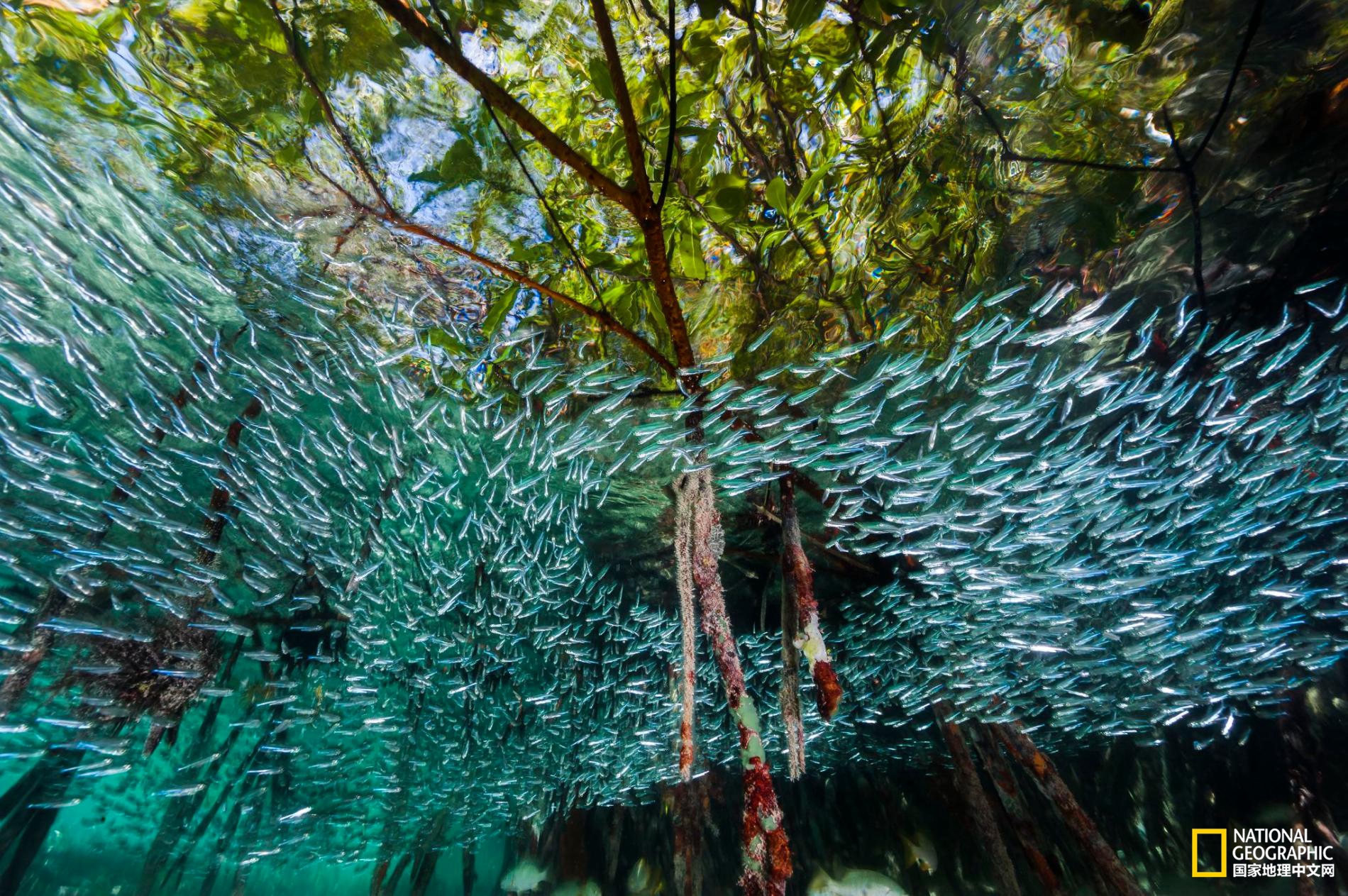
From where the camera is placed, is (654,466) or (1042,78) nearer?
(1042,78)

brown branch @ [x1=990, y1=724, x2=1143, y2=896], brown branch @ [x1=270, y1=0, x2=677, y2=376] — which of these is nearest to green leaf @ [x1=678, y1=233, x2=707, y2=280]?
brown branch @ [x1=270, y1=0, x2=677, y2=376]

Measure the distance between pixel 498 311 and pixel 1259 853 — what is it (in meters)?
19.4

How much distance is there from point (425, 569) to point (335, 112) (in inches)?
257

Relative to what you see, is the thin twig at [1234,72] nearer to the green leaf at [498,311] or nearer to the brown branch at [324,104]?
the brown branch at [324,104]

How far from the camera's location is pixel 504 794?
13477mm

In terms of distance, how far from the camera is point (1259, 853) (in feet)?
36.8

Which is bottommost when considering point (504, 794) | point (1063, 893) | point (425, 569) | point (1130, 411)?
point (1063, 893)

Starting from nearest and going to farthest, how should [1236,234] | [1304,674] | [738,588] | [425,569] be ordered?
1. [1236,234]
2. [425,569]
3. [1304,674]
4. [738,588]

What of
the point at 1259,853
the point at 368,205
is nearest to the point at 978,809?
the point at 1259,853

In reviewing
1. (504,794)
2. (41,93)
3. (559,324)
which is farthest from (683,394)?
(504,794)

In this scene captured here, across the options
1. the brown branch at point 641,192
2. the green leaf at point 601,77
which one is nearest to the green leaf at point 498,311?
the green leaf at point 601,77

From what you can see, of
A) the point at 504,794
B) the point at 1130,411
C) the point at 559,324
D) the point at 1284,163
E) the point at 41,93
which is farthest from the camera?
the point at 504,794

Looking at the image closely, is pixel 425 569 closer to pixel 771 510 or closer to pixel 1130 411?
pixel 771 510

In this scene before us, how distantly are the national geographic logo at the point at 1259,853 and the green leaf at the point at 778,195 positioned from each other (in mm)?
13910
